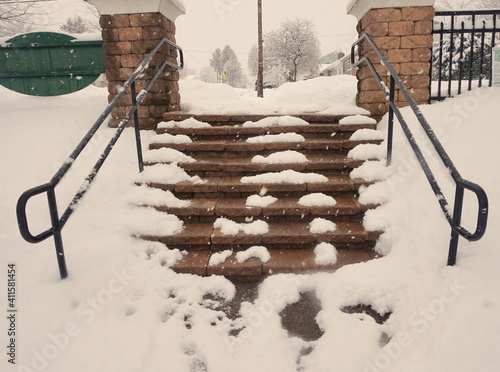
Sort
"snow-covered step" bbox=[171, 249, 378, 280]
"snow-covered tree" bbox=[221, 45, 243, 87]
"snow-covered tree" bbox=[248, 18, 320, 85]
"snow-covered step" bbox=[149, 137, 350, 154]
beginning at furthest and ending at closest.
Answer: "snow-covered tree" bbox=[221, 45, 243, 87] → "snow-covered tree" bbox=[248, 18, 320, 85] → "snow-covered step" bbox=[149, 137, 350, 154] → "snow-covered step" bbox=[171, 249, 378, 280]

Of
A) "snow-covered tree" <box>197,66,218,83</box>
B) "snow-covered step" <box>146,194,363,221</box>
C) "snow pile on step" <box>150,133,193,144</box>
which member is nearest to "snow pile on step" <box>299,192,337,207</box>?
"snow-covered step" <box>146,194,363,221</box>

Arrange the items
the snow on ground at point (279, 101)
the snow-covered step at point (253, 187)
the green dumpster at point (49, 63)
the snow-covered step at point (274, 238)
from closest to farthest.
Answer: the snow-covered step at point (274, 238), the snow-covered step at point (253, 187), the snow on ground at point (279, 101), the green dumpster at point (49, 63)

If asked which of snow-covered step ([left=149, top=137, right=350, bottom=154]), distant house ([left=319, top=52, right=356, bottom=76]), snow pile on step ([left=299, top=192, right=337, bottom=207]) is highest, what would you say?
distant house ([left=319, top=52, right=356, bottom=76])

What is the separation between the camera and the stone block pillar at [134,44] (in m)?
4.59

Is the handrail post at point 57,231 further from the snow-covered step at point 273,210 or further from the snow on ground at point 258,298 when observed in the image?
the snow-covered step at point 273,210

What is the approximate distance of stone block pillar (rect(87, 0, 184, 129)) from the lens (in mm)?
4590

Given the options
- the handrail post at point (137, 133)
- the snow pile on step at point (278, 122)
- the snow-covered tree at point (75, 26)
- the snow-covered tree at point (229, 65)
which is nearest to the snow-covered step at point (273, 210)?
the handrail post at point (137, 133)

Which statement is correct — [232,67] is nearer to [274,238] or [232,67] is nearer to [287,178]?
[287,178]

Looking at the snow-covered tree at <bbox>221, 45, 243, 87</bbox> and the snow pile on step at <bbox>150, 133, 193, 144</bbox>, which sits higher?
the snow-covered tree at <bbox>221, 45, 243, 87</bbox>

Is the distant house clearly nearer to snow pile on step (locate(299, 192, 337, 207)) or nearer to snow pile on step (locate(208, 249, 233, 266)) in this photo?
snow pile on step (locate(299, 192, 337, 207))

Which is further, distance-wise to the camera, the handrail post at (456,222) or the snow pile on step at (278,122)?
the snow pile on step at (278,122)

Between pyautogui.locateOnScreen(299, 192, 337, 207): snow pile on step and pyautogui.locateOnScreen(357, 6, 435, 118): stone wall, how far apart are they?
219cm

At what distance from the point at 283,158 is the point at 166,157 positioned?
1.42 metres

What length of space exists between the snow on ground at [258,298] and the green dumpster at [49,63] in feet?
7.60
